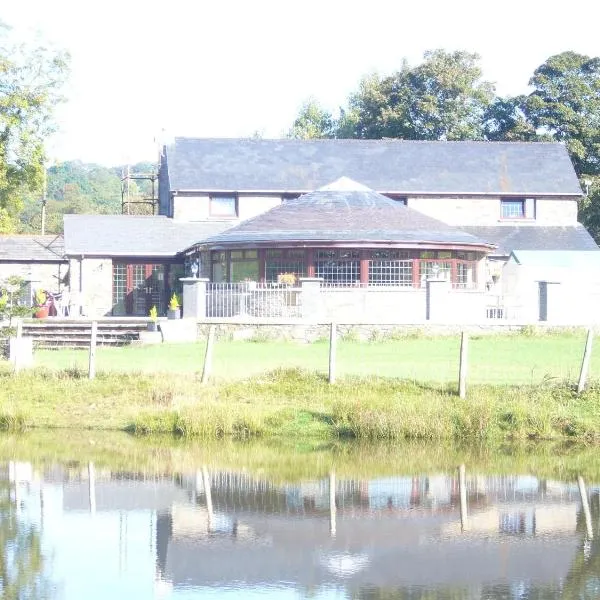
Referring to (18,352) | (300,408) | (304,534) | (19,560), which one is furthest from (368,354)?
(19,560)

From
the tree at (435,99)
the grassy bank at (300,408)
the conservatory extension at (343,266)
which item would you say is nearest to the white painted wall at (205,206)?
the conservatory extension at (343,266)

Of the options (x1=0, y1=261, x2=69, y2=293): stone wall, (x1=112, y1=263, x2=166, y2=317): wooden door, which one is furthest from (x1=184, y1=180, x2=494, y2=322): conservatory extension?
(x1=0, y1=261, x2=69, y2=293): stone wall

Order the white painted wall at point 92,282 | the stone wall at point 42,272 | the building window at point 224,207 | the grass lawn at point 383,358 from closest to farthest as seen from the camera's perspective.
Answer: the grass lawn at point 383,358 → the white painted wall at point 92,282 → the building window at point 224,207 → the stone wall at point 42,272

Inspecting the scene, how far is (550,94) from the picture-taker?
6494cm

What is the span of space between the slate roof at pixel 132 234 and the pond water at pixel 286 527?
1051 inches

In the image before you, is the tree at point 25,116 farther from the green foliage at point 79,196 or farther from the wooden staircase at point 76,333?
the green foliage at point 79,196

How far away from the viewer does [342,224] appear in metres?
39.7

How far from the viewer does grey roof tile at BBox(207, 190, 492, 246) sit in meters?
38.4

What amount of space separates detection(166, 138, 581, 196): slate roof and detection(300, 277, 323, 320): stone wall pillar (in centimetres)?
1398

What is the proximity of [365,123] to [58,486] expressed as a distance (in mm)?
54605

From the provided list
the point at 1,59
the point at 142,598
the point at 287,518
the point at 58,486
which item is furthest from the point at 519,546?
the point at 1,59

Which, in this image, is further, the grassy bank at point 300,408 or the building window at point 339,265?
the building window at point 339,265

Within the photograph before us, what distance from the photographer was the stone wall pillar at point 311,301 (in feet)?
120

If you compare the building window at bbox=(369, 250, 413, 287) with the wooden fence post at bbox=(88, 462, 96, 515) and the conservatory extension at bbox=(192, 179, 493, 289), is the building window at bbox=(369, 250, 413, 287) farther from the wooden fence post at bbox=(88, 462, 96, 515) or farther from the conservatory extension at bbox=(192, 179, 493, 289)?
the wooden fence post at bbox=(88, 462, 96, 515)
